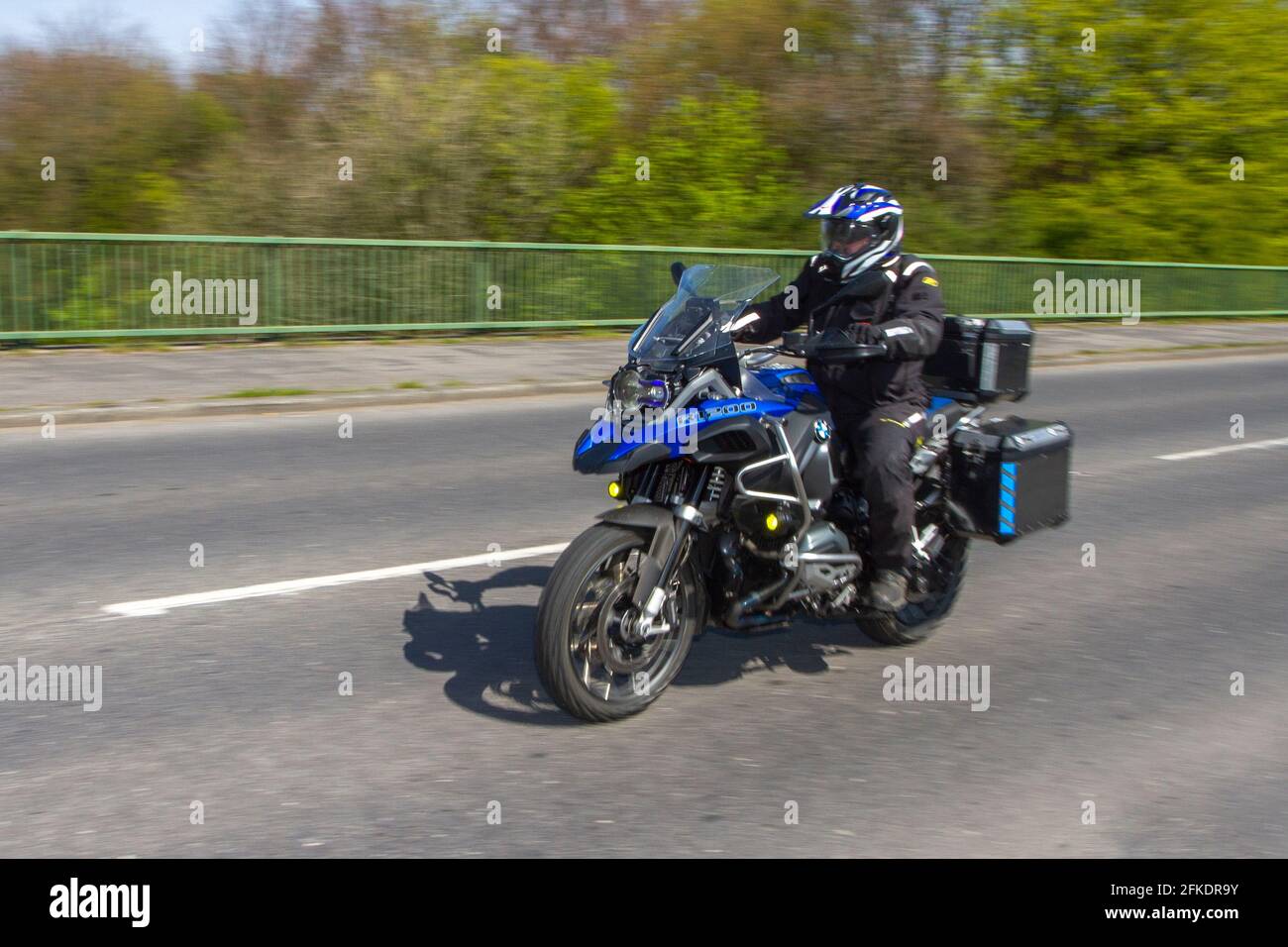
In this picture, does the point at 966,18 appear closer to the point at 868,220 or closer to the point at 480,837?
the point at 868,220

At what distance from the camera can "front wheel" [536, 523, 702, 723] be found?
454 centimetres

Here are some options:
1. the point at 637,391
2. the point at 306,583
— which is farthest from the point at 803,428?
the point at 306,583

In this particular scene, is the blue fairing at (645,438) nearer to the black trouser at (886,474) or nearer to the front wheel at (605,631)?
the front wheel at (605,631)

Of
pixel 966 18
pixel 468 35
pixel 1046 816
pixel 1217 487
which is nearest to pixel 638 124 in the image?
pixel 468 35

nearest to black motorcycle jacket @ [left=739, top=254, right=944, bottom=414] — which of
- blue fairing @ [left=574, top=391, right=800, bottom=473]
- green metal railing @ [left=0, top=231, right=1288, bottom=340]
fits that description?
blue fairing @ [left=574, top=391, right=800, bottom=473]

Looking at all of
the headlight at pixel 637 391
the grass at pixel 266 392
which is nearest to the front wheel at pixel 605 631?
the headlight at pixel 637 391

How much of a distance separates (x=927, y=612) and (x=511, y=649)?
197 centimetres

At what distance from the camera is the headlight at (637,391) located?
15.9 ft

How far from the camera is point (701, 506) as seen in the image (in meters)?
4.98

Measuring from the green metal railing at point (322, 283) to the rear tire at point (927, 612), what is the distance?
11716 millimetres

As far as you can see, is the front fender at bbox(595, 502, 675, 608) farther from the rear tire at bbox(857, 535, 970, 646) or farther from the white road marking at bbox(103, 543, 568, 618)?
the white road marking at bbox(103, 543, 568, 618)

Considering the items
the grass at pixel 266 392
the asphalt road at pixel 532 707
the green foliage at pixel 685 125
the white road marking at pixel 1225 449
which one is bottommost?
the asphalt road at pixel 532 707

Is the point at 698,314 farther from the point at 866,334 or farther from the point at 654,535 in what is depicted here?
the point at 654,535

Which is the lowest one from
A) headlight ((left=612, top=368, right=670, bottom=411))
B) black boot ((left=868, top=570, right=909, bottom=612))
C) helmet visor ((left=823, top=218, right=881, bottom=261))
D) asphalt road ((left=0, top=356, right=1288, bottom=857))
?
asphalt road ((left=0, top=356, right=1288, bottom=857))
